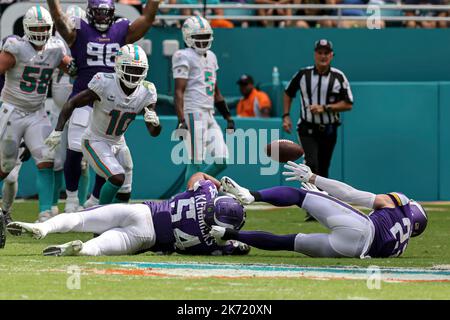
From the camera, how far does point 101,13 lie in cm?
1085

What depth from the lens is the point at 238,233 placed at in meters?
8.09

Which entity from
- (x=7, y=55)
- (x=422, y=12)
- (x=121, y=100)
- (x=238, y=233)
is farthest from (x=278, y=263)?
(x=422, y=12)

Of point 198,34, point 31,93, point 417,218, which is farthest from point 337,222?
point 198,34

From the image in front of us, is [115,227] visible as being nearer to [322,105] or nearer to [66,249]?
[66,249]

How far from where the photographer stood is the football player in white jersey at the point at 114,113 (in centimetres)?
939

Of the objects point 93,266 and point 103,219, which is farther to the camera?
point 103,219

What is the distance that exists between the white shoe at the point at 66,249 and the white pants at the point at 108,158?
1.54m

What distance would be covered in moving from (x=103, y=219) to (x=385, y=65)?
7.91 metres

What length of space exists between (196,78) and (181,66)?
0.21 meters

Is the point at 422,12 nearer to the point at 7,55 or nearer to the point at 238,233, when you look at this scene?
the point at 7,55

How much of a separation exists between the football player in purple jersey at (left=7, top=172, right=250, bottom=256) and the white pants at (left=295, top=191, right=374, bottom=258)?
1.58 ft

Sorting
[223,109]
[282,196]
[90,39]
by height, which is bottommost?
[282,196]

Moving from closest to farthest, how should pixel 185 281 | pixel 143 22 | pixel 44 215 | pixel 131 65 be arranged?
pixel 185 281, pixel 131 65, pixel 44 215, pixel 143 22

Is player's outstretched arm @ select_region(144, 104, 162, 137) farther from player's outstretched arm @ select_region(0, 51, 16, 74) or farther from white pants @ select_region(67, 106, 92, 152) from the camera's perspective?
player's outstretched arm @ select_region(0, 51, 16, 74)
